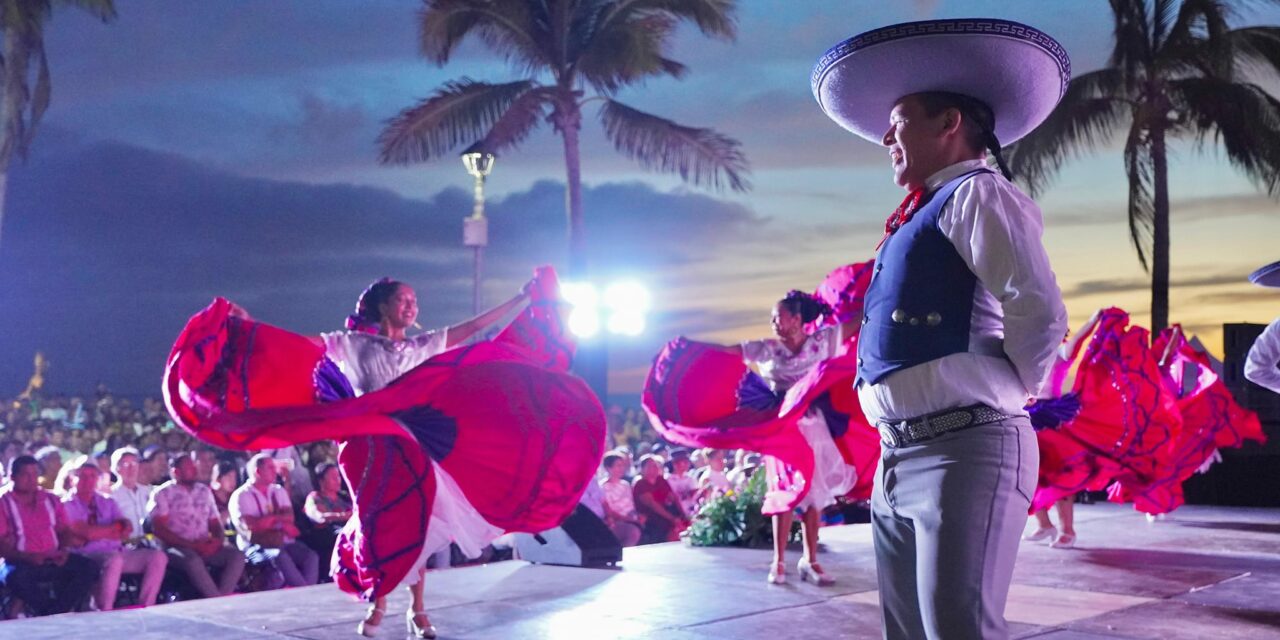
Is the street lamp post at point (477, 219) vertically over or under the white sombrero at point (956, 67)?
over

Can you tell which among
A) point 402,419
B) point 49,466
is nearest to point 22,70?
point 49,466

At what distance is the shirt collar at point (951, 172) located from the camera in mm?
2510

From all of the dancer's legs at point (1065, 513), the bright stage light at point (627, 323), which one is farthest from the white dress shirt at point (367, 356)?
the bright stage light at point (627, 323)

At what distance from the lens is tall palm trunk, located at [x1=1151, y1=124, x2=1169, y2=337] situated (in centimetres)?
1617

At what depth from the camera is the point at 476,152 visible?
12.7 m

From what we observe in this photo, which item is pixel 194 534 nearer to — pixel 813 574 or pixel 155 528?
pixel 155 528

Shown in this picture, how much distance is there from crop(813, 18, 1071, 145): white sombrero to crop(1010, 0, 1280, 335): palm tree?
13.8 meters

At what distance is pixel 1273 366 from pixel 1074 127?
35.3 feet

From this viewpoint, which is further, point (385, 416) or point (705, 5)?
point (705, 5)

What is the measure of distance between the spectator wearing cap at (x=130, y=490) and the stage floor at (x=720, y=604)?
2012 mm

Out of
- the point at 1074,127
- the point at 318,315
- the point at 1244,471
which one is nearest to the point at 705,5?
the point at 1074,127

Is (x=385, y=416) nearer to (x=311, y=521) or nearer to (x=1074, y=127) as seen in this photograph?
(x=311, y=521)

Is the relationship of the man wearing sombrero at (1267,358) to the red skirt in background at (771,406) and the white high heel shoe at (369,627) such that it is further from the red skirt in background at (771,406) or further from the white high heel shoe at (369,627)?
the white high heel shoe at (369,627)

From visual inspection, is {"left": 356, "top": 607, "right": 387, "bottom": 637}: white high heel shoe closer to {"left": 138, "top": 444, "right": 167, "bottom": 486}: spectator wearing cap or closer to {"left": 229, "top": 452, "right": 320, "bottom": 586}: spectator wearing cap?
{"left": 229, "top": 452, "right": 320, "bottom": 586}: spectator wearing cap
